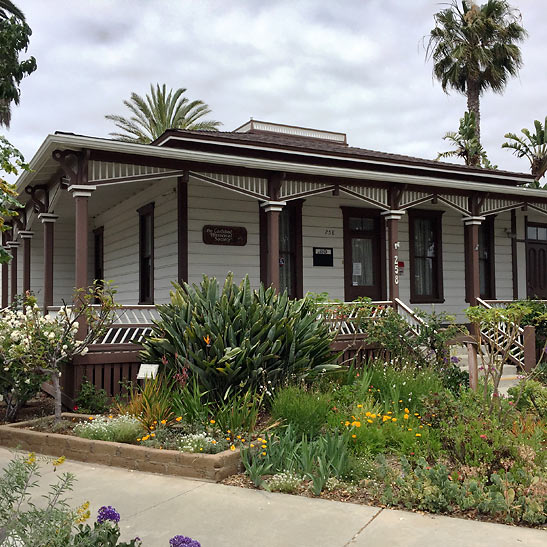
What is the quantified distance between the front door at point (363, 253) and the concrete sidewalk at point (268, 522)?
28.9ft

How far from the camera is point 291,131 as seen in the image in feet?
59.1

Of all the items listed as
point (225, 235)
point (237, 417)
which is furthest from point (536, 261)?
point (237, 417)

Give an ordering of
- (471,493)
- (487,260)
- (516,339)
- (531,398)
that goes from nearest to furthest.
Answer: (471,493), (531,398), (516,339), (487,260)

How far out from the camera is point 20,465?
3.30 meters

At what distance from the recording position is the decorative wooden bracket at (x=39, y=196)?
1286 cm

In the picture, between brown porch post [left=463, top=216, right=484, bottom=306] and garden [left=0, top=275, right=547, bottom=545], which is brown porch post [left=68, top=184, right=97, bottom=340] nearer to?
garden [left=0, top=275, right=547, bottom=545]

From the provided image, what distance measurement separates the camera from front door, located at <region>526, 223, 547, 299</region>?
16.6 m

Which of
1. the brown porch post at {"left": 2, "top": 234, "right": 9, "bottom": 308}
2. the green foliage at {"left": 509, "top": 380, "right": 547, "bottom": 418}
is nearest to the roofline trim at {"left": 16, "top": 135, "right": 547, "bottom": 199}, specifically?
the green foliage at {"left": 509, "top": 380, "right": 547, "bottom": 418}

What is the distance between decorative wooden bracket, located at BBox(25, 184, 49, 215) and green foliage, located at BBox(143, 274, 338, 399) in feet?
18.6

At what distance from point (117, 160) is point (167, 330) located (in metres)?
3.28

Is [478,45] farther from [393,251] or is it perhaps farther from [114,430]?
[114,430]

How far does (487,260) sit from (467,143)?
19.1 metres

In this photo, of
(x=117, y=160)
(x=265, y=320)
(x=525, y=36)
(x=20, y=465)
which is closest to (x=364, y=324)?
(x=265, y=320)

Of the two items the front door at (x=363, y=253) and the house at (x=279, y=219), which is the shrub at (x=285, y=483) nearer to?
the house at (x=279, y=219)
